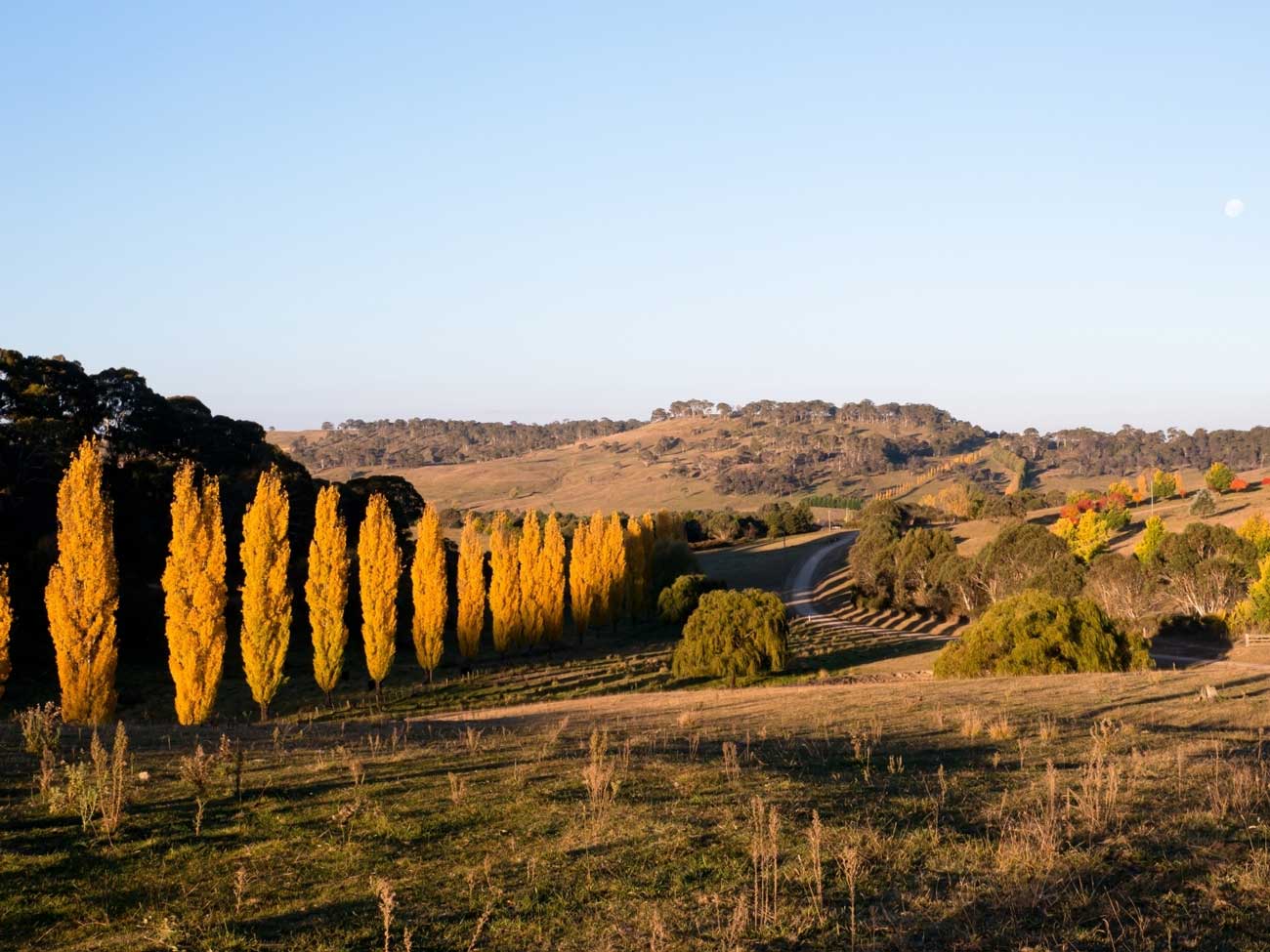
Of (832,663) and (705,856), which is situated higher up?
(705,856)

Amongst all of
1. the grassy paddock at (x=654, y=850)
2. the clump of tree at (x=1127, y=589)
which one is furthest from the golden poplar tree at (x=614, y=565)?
the grassy paddock at (x=654, y=850)

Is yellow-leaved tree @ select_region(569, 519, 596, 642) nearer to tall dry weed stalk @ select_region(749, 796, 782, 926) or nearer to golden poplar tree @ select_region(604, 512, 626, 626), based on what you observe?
golden poplar tree @ select_region(604, 512, 626, 626)

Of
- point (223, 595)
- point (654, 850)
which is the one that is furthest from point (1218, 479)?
point (654, 850)

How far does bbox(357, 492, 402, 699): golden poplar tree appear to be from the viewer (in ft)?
146

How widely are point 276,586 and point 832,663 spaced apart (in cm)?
3262

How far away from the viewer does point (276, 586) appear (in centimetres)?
3831

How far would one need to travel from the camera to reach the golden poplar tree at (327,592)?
41969mm

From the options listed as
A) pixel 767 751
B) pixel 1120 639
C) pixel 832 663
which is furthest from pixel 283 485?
pixel 767 751

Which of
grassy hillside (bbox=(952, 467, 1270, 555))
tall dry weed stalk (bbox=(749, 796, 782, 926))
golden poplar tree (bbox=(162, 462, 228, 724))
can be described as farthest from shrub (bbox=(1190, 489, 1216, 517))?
tall dry weed stalk (bbox=(749, 796, 782, 926))

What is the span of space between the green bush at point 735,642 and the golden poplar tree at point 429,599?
518 inches

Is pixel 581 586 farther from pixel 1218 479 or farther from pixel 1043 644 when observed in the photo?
pixel 1218 479

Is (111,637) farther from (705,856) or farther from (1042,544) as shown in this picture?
(1042,544)

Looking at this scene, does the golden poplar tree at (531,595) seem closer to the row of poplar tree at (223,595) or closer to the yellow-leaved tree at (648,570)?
the row of poplar tree at (223,595)

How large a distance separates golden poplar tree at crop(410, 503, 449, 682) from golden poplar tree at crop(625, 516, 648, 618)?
99.9ft
